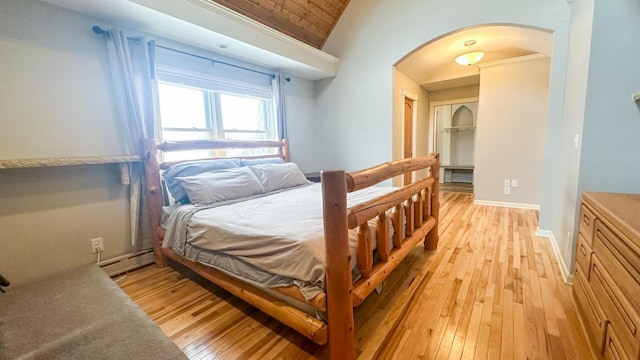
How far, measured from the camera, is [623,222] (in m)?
1.03

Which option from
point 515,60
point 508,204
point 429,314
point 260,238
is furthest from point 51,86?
point 508,204

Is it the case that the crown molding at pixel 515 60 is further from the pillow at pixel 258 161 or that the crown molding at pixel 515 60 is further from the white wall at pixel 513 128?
the pillow at pixel 258 161

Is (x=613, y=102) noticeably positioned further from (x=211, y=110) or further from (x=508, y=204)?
(x=211, y=110)

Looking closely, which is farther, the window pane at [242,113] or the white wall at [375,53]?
the window pane at [242,113]

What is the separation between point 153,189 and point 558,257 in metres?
3.66

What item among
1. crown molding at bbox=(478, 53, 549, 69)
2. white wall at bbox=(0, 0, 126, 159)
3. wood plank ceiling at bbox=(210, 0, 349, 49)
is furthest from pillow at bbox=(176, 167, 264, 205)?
crown molding at bbox=(478, 53, 549, 69)

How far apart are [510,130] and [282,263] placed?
4.24 meters

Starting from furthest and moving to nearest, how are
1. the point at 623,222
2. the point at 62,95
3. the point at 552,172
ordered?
the point at 552,172
the point at 62,95
the point at 623,222

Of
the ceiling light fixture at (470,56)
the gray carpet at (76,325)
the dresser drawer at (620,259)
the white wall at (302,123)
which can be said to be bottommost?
the gray carpet at (76,325)

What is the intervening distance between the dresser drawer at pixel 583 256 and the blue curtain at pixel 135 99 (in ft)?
10.8

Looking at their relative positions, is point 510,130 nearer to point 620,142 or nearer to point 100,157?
point 620,142

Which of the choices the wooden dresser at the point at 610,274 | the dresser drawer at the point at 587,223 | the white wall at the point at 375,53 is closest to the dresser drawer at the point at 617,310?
the wooden dresser at the point at 610,274

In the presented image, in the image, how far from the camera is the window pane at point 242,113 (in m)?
3.22

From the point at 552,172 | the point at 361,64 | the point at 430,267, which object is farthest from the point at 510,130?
the point at 430,267
